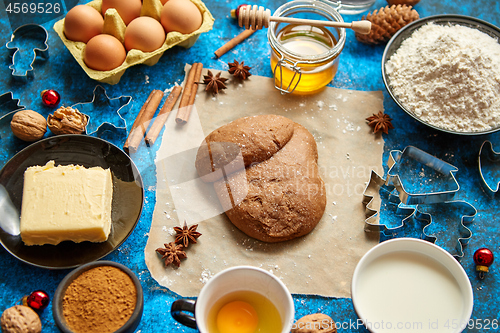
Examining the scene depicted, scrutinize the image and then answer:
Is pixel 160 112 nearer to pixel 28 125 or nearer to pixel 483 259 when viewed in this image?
pixel 28 125

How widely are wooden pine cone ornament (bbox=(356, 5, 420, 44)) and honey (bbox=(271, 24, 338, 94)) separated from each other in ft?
0.80

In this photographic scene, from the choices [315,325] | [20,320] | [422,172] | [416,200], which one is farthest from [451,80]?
[20,320]

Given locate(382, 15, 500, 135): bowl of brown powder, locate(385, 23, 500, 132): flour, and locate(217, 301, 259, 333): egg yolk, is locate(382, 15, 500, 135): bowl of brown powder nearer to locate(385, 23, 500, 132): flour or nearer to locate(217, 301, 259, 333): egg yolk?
locate(385, 23, 500, 132): flour

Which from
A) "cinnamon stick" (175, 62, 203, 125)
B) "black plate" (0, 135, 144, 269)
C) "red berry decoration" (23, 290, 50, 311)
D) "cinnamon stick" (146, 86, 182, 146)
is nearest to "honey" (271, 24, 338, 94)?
"cinnamon stick" (175, 62, 203, 125)

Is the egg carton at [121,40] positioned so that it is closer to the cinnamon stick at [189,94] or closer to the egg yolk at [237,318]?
the cinnamon stick at [189,94]

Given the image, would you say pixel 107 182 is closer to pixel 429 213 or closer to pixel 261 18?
pixel 261 18

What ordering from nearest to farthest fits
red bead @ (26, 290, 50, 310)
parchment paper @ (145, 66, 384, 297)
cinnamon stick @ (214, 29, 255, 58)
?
1. red bead @ (26, 290, 50, 310)
2. parchment paper @ (145, 66, 384, 297)
3. cinnamon stick @ (214, 29, 255, 58)

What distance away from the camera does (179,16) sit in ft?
5.64

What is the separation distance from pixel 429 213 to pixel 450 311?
43 centimetres

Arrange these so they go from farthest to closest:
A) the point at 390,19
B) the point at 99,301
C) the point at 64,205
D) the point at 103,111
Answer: the point at 390,19, the point at 103,111, the point at 64,205, the point at 99,301

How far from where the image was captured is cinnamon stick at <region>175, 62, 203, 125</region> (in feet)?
5.66

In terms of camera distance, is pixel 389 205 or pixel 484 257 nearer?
pixel 484 257

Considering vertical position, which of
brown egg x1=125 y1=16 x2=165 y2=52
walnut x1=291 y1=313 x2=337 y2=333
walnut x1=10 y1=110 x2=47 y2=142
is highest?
brown egg x1=125 y1=16 x2=165 y2=52

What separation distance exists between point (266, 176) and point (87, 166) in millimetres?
692
